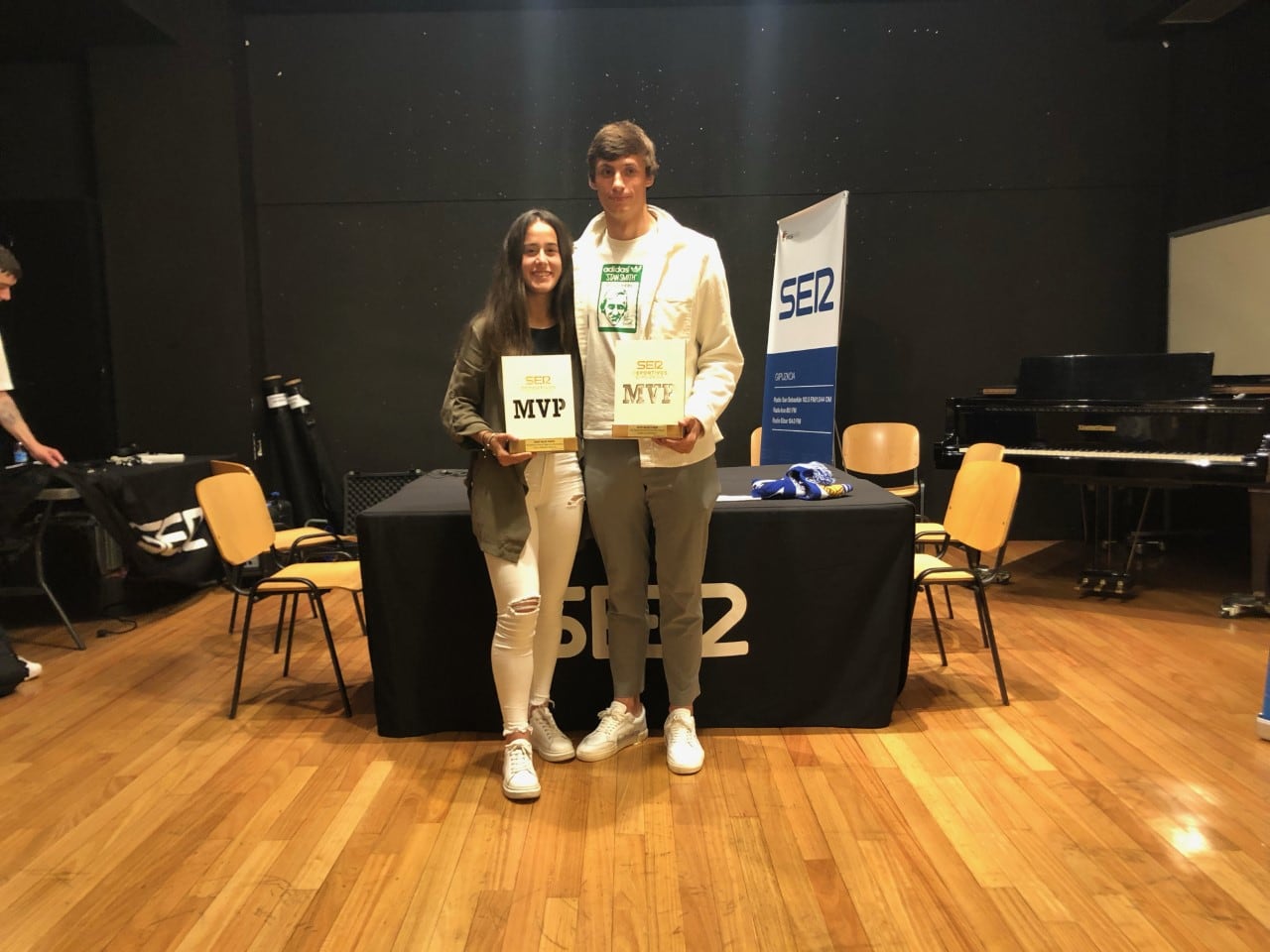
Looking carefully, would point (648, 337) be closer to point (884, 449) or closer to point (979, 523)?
point (979, 523)

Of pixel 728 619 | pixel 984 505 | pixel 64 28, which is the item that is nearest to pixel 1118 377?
pixel 984 505

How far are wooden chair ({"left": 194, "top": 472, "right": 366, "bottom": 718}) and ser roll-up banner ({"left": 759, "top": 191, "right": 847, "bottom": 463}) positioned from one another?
255cm

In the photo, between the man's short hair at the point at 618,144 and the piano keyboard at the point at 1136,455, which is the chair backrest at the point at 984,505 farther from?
the man's short hair at the point at 618,144

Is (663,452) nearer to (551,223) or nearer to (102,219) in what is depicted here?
(551,223)

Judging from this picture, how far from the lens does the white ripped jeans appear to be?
2246 mm

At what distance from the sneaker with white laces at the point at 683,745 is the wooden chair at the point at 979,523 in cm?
83

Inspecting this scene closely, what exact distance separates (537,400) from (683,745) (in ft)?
3.48

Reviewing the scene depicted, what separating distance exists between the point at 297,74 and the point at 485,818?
492 cm

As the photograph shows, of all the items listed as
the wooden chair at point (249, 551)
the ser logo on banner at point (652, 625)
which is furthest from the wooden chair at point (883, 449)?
the wooden chair at point (249, 551)

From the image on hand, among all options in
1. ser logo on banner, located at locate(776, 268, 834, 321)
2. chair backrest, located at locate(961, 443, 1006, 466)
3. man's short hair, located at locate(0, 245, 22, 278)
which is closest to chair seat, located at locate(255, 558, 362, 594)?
man's short hair, located at locate(0, 245, 22, 278)

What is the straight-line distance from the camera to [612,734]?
8.16ft

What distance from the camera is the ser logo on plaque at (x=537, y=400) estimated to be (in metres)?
2.08

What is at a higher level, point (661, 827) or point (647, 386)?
point (647, 386)

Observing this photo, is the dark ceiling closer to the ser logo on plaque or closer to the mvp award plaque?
the ser logo on plaque
